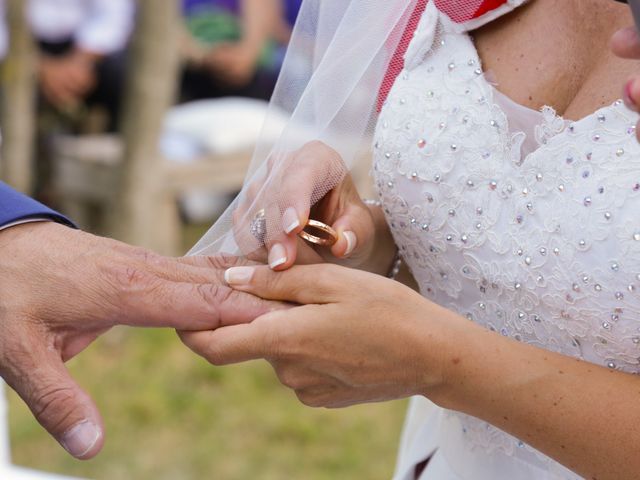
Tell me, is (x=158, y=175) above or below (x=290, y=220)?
below

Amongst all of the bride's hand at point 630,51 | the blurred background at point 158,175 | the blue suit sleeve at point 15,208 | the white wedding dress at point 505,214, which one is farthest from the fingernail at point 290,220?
the blurred background at point 158,175

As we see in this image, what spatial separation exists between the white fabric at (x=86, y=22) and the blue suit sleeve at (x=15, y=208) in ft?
14.9

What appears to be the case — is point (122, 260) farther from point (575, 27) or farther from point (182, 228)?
point (182, 228)

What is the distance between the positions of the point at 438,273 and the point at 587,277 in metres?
0.32

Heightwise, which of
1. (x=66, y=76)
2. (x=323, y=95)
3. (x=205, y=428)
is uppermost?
(x=323, y=95)

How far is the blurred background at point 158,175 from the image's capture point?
3762 mm

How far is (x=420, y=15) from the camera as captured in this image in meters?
1.69

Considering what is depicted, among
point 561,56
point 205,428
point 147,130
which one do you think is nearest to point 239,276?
point 561,56

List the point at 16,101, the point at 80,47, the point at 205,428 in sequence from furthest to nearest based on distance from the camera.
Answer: the point at 80,47 → the point at 16,101 → the point at 205,428

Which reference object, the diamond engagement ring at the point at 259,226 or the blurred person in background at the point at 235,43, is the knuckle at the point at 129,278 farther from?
the blurred person in background at the point at 235,43

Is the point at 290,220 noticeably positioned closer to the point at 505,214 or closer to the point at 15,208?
the point at 505,214

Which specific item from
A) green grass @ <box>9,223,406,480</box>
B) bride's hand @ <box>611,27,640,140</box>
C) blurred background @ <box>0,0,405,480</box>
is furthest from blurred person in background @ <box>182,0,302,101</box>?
bride's hand @ <box>611,27,640,140</box>

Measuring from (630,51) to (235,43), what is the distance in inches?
218

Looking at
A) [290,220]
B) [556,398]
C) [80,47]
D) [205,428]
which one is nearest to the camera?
[556,398]
